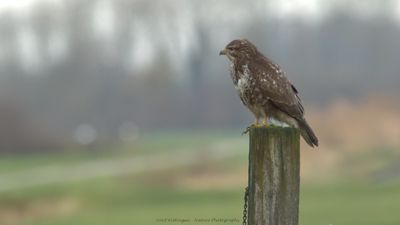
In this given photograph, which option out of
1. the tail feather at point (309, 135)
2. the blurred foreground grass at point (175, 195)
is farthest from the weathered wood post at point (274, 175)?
the blurred foreground grass at point (175, 195)

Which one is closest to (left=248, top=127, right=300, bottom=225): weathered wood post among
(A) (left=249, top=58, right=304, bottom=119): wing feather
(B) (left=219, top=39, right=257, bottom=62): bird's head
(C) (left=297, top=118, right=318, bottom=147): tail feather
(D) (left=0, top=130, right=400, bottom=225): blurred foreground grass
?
(C) (left=297, top=118, right=318, bottom=147): tail feather

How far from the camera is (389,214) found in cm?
2550

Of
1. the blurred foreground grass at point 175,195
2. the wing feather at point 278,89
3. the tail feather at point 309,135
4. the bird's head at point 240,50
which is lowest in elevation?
the tail feather at point 309,135

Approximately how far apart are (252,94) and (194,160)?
115 ft

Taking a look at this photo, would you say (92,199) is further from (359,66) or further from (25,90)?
(25,90)

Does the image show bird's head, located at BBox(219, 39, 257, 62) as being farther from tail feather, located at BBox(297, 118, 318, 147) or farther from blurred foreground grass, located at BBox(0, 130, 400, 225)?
blurred foreground grass, located at BBox(0, 130, 400, 225)

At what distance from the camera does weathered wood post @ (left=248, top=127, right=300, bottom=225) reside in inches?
251

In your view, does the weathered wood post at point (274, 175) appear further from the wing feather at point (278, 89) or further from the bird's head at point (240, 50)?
the bird's head at point (240, 50)

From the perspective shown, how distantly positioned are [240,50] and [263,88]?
44 cm

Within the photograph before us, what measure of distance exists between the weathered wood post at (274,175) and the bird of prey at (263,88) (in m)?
1.59

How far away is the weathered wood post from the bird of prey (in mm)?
1593

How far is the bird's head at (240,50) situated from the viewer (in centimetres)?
862

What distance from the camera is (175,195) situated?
33.0 m

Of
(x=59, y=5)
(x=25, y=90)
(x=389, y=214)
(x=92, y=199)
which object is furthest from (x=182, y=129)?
(x=389, y=214)
